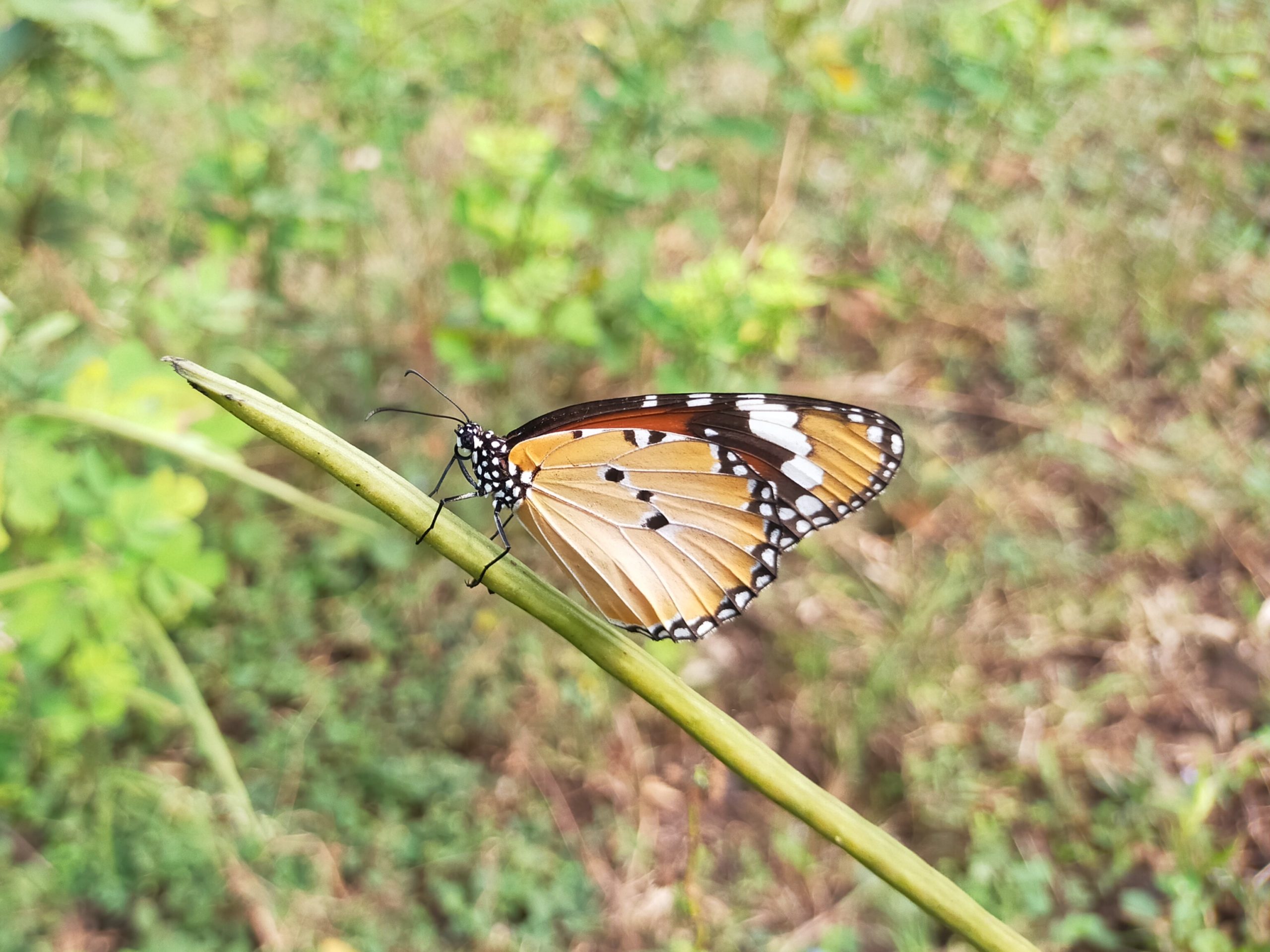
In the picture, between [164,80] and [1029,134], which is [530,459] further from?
[164,80]

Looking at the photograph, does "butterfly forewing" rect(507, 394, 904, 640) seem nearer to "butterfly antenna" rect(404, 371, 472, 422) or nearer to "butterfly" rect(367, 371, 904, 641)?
"butterfly" rect(367, 371, 904, 641)

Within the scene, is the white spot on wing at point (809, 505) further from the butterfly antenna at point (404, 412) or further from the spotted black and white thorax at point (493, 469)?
the butterfly antenna at point (404, 412)

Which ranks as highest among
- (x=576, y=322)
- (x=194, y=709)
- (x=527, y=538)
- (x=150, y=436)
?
(x=576, y=322)

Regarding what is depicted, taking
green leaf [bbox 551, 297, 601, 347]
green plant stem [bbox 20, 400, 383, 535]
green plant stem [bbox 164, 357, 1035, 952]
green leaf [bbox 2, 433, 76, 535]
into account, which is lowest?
green plant stem [bbox 164, 357, 1035, 952]

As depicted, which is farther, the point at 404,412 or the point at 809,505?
the point at 404,412

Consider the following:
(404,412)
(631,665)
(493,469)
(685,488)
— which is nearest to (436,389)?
(404,412)

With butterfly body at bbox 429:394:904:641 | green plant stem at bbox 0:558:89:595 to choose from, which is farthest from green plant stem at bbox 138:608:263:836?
butterfly body at bbox 429:394:904:641

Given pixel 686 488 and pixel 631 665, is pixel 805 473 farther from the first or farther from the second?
pixel 631 665

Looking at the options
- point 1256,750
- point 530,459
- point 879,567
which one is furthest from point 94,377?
point 1256,750
